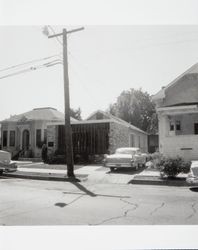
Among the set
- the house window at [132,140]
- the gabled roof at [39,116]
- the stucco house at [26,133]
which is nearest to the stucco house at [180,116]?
the house window at [132,140]

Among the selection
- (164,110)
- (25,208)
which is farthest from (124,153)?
(25,208)

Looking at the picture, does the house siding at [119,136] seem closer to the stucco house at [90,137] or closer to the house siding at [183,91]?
the stucco house at [90,137]

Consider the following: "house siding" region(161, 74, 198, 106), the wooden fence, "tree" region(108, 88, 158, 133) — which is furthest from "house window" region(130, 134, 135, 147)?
"tree" region(108, 88, 158, 133)

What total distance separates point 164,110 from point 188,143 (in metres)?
2.59

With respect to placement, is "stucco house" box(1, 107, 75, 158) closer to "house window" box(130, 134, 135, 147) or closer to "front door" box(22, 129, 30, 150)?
"front door" box(22, 129, 30, 150)

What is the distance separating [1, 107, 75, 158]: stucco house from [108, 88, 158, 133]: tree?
63.7ft

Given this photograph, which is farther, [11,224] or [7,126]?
[7,126]

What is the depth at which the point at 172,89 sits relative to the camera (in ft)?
70.0

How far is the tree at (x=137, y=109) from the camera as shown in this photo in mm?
47031

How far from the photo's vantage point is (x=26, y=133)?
2878 centimetres

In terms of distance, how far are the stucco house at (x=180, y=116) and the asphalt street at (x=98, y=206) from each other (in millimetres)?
7366

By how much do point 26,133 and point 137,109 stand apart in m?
23.5

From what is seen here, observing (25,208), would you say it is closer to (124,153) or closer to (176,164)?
(176,164)

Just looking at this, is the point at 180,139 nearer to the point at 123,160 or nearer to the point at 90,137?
the point at 123,160
